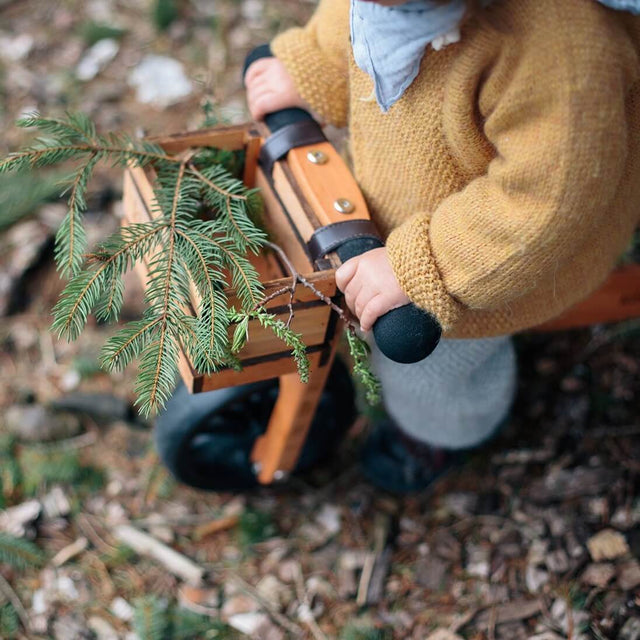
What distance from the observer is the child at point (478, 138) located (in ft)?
2.83

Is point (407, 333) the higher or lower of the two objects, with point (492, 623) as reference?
higher

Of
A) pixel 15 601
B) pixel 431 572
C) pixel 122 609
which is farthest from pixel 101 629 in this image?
pixel 431 572

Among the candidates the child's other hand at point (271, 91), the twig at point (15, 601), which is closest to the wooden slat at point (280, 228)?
the child's other hand at point (271, 91)

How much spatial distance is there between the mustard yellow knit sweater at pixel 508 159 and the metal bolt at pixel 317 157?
52mm

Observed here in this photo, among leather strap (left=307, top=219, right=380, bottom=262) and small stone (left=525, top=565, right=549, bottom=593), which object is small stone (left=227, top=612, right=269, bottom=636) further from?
leather strap (left=307, top=219, right=380, bottom=262)

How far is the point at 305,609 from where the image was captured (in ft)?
4.98

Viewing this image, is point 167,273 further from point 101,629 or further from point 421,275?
point 101,629

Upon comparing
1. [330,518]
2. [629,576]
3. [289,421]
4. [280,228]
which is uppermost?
[280,228]

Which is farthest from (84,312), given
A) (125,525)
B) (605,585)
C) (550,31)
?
(605,585)

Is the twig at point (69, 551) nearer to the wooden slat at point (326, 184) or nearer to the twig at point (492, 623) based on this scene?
the twig at point (492, 623)

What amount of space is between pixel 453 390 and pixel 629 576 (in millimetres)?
481

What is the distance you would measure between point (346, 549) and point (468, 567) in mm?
260

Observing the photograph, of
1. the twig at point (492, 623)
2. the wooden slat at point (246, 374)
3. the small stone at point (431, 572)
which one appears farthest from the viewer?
the small stone at point (431, 572)

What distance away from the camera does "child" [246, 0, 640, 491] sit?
0.86 meters
